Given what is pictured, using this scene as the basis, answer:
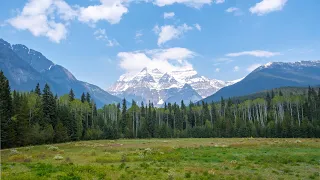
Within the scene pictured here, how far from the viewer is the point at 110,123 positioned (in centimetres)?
14138

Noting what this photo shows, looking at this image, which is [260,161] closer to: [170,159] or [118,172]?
[170,159]

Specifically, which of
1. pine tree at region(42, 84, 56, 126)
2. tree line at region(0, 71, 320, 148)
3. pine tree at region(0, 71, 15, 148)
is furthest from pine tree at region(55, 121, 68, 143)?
pine tree at region(0, 71, 15, 148)

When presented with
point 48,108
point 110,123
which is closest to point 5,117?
point 48,108

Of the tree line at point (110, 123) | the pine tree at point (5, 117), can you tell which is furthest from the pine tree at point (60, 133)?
the pine tree at point (5, 117)

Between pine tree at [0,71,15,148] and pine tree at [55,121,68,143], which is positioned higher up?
pine tree at [0,71,15,148]

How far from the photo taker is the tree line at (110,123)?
236ft

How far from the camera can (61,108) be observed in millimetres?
106562

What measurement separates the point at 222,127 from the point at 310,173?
374ft

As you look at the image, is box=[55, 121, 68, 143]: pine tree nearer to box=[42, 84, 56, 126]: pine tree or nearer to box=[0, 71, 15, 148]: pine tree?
box=[42, 84, 56, 126]: pine tree

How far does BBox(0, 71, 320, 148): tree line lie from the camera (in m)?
72.0

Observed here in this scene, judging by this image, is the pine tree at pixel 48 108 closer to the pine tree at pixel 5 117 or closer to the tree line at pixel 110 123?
the tree line at pixel 110 123

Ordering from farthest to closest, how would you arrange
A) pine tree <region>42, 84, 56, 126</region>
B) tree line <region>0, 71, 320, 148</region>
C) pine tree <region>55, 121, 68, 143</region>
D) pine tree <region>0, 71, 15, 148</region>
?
pine tree <region>42, 84, 56, 126</region>, pine tree <region>55, 121, 68, 143</region>, tree line <region>0, 71, 320, 148</region>, pine tree <region>0, 71, 15, 148</region>

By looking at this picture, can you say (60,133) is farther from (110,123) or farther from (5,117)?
(110,123)

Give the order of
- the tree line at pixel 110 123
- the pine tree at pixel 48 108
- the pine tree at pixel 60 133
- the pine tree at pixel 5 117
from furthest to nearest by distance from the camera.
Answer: the pine tree at pixel 48 108 → the pine tree at pixel 60 133 → the tree line at pixel 110 123 → the pine tree at pixel 5 117
